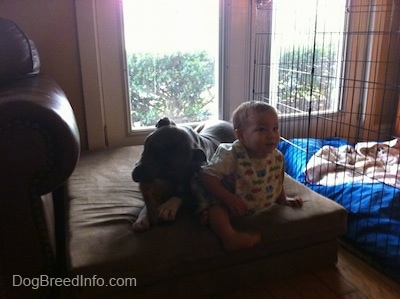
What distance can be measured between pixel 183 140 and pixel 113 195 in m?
0.44

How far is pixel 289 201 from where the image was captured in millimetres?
1562

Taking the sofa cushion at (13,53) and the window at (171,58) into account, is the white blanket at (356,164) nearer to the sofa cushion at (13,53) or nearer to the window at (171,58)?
→ the window at (171,58)

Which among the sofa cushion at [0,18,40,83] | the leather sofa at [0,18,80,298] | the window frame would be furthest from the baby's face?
the window frame

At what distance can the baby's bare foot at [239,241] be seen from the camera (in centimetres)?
131

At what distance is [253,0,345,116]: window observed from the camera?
264 centimetres

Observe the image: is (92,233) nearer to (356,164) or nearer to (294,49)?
(356,164)

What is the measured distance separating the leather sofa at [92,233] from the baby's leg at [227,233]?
0.10 ft

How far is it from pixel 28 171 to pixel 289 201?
0.98 m

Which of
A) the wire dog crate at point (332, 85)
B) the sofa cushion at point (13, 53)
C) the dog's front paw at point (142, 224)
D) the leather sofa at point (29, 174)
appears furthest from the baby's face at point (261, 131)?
the sofa cushion at point (13, 53)

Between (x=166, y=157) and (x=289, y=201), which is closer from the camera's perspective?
(x=166, y=157)

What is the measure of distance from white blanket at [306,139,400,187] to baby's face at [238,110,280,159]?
31.3 inches

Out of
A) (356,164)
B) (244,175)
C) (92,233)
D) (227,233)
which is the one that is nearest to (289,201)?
(244,175)

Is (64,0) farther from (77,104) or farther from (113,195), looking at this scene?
(113,195)

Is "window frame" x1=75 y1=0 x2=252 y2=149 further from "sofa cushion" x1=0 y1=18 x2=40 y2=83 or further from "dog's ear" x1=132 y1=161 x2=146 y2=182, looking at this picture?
"dog's ear" x1=132 y1=161 x2=146 y2=182
